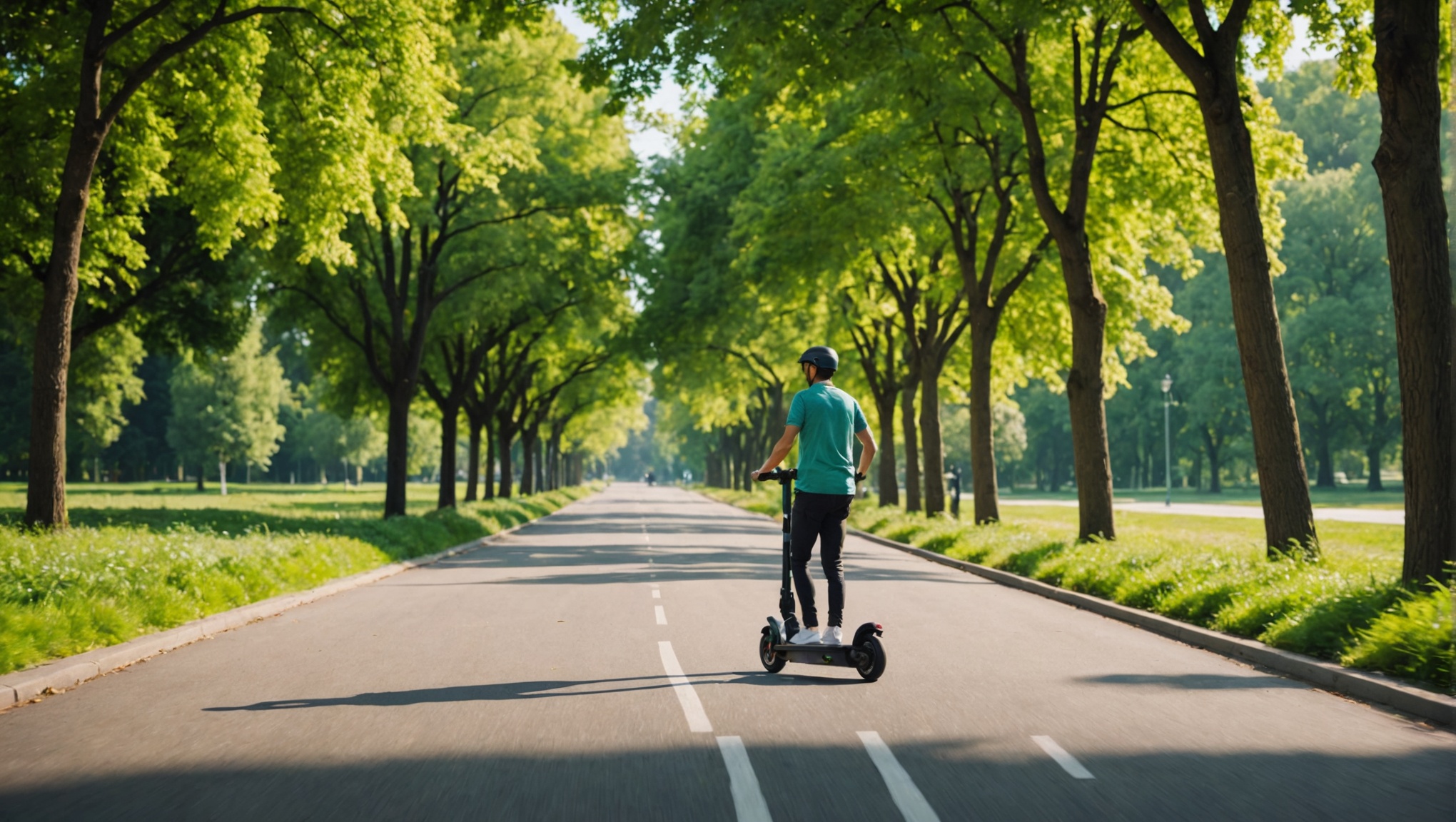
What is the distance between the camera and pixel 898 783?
5.21 m

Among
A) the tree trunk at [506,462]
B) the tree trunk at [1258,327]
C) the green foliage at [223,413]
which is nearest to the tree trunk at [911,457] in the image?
the tree trunk at [506,462]

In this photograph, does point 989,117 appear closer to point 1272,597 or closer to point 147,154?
point 1272,597

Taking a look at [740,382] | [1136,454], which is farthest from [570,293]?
[1136,454]

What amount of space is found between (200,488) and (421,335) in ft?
161

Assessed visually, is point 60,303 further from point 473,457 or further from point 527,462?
point 527,462

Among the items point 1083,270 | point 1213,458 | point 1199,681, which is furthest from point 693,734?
point 1213,458

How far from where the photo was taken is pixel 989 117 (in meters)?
18.5

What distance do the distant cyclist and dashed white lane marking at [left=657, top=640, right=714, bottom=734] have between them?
837 mm

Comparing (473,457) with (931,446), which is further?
(473,457)

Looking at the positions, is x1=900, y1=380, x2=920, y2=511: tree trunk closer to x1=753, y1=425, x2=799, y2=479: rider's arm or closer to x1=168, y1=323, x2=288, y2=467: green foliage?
x1=753, y1=425, x2=799, y2=479: rider's arm

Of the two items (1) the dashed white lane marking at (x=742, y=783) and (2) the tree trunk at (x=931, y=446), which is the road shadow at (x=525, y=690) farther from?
(2) the tree trunk at (x=931, y=446)

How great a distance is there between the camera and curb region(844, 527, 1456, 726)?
22.1 feet

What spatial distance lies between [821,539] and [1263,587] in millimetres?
5060

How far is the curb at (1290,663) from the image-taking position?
6734 millimetres
